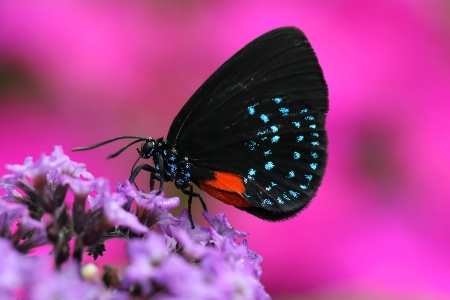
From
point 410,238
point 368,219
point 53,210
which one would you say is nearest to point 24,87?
point 368,219

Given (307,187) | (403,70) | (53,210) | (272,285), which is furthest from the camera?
(403,70)

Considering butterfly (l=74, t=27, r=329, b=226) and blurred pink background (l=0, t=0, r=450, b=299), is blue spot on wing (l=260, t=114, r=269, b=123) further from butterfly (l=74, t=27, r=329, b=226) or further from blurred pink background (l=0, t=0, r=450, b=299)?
blurred pink background (l=0, t=0, r=450, b=299)

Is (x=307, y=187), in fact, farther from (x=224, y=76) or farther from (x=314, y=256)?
(x=314, y=256)

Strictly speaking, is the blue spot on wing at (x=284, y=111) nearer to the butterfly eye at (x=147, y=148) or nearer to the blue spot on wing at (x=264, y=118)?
the blue spot on wing at (x=264, y=118)

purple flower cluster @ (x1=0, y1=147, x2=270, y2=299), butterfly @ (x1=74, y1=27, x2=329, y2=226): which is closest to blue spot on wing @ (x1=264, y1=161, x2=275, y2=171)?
butterfly @ (x1=74, y1=27, x2=329, y2=226)

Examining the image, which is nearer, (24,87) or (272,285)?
(272,285)

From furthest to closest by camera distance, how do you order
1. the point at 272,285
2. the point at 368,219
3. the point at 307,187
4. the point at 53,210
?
1. the point at 368,219
2. the point at 272,285
3. the point at 307,187
4. the point at 53,210

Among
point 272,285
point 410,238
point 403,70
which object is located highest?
point 403,70
